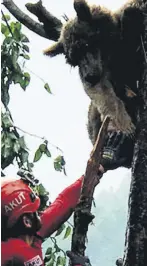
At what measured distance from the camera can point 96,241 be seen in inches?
2707

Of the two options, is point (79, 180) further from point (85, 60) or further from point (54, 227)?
point (85, 60)

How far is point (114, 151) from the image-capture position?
435 centimetres

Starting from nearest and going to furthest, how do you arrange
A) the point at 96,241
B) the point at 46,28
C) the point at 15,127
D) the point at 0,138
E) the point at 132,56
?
the point at 0,138 → the point at 15,127 → the point at 132,56 → the point at 46,28 → the point at 96,241

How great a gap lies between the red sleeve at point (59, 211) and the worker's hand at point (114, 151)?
0.23 meters

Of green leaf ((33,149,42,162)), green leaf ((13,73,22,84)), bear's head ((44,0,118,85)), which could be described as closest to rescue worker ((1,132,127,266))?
green leaf ((33,149,42,162))

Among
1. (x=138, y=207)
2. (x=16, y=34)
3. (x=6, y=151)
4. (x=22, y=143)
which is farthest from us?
(x=16, y=34)

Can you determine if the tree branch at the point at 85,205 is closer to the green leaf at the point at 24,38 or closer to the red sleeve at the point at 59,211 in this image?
the red sleeve at the point at 59,211

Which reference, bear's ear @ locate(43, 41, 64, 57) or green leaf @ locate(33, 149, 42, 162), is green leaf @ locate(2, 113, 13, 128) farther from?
bear's ear @ locate(43, 41, 64, 57)

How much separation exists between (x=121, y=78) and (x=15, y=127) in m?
0.75

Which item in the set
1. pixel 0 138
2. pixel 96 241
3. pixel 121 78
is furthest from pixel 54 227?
pixel 96 241

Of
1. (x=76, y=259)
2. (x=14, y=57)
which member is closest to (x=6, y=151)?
(x=14, y=57)

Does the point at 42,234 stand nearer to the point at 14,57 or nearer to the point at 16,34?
the point at 14,57

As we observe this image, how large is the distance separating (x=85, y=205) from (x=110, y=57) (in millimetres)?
1349

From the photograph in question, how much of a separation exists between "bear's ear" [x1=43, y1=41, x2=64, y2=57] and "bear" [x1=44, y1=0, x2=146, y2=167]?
0.75 feet
